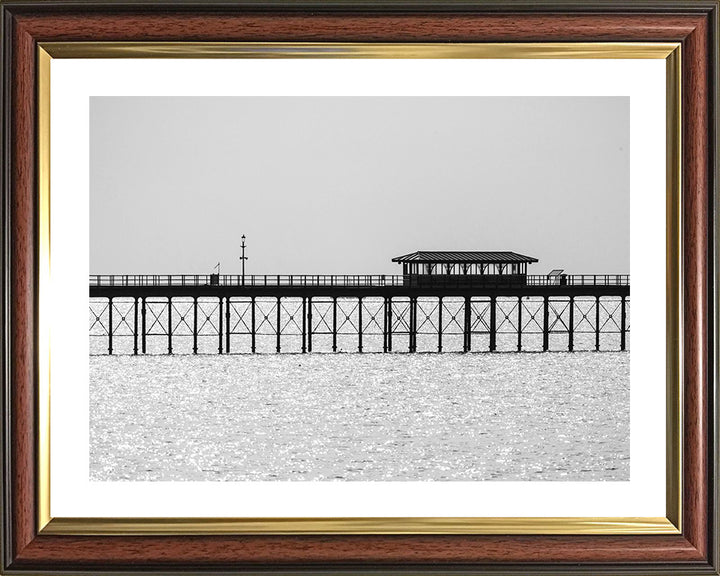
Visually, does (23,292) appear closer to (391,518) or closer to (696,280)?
(391,518)

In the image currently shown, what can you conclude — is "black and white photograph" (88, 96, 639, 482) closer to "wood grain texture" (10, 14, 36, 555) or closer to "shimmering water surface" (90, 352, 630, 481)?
"shimmering water surface" (90, 352, 630, 481)

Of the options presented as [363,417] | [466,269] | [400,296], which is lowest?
[363,417]

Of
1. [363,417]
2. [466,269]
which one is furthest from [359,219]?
[363,417]

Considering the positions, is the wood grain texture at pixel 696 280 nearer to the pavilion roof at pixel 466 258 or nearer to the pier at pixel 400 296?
the pier at pixel 400 296

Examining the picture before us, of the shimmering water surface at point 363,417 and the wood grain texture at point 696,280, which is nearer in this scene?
the wood grain texture at point 696,280

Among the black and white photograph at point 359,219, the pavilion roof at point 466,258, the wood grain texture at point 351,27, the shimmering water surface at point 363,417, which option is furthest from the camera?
the black and white photograph at point 359,219

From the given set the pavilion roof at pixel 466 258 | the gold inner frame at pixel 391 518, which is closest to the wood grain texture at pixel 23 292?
the gold inner frame at pixel 391 518
